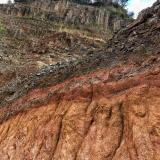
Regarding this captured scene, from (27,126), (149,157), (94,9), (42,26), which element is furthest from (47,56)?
(149,157)

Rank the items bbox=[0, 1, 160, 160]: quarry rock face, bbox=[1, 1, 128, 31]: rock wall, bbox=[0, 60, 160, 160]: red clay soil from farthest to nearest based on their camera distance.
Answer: bbox=[1, 1, 128, 31]: rock wall
bbox=[0, 1, 160, 160]: quarry rock face
bbox=[0, 60, 160, 160]: red clay soil

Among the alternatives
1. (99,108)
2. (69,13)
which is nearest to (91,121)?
(99,108)

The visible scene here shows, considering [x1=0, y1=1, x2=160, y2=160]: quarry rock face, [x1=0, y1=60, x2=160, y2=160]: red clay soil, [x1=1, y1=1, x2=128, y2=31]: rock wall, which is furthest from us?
[x1=1, y1=1, x2=128, y2=31]: rock wall

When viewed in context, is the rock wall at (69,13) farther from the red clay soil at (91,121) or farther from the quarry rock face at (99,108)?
the red clay soil at (91,121)

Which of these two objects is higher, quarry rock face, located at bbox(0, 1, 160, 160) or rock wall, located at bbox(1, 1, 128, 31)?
rock wall, located at bbox(1, 1, 128, 31)

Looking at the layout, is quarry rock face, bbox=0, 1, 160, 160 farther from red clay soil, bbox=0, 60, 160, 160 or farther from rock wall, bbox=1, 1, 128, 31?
rock wall, bbox=1, 1, 128, 31

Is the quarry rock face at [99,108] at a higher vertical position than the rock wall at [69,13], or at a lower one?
lower

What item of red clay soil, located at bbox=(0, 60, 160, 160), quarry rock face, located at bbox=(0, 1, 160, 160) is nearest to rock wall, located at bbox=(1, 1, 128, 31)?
quarry rock face, located at bbox=(0, 1, 160, 160)

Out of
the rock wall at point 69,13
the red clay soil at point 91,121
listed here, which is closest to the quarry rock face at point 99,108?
the red clay soil at point 91,121

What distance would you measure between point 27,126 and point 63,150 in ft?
13.7

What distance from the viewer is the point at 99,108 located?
1898cm

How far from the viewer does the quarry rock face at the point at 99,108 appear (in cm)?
1677

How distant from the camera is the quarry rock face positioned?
55.0 feet

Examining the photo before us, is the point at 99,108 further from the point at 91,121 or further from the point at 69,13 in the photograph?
the point at 69,13
